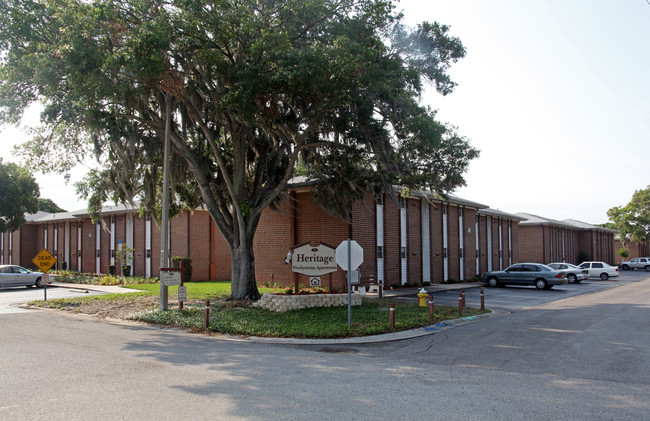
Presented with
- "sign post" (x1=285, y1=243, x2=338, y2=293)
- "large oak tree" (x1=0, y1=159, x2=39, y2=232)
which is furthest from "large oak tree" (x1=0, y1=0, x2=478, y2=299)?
"large oak tree" (x1=0, y1=159, x2=39, y2=232)

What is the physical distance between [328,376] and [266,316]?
303 inches

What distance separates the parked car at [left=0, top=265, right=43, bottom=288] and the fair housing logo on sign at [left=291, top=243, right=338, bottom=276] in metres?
21.9

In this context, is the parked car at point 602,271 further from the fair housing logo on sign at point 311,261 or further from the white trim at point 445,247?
the fair housing logo on sign at point 311,261

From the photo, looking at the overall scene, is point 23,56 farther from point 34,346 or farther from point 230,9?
point 34,346

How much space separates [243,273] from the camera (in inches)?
753

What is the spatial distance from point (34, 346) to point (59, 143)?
10.5m

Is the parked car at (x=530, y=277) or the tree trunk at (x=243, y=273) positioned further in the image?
the parked car at (x=530, y=277)

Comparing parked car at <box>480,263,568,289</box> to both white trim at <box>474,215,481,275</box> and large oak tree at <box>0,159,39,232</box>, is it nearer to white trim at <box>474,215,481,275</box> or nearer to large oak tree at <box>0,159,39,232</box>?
white trim at <box>474,215,481,275</box>

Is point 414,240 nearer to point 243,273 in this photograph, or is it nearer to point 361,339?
point 243,273

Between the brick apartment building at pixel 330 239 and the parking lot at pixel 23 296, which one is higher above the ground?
the brick apartment building at pixel 330 239

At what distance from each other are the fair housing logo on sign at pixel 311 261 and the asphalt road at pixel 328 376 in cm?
598

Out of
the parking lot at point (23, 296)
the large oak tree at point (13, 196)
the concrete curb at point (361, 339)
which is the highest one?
the large oak tree at point (13, 196)

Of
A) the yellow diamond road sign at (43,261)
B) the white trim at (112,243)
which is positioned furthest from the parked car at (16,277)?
the yellow diamond road sign at (43,261)

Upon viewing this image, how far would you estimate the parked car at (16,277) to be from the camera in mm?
29938
